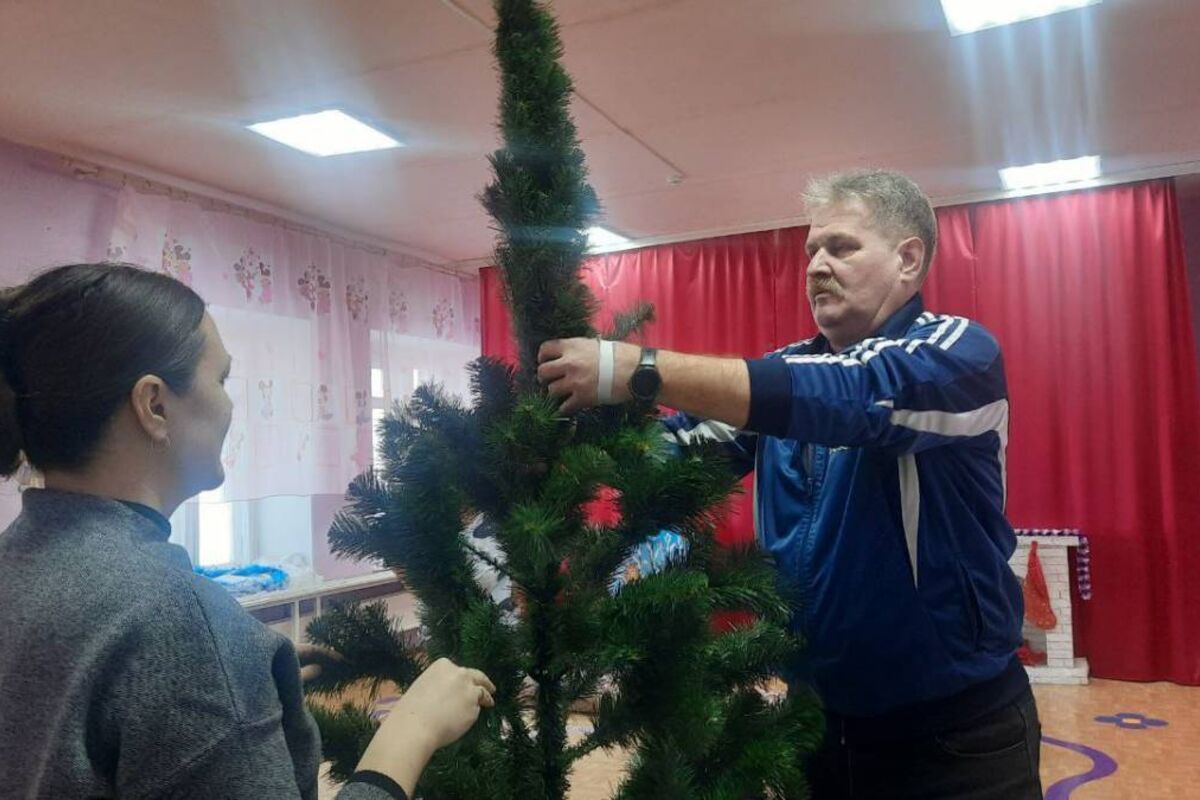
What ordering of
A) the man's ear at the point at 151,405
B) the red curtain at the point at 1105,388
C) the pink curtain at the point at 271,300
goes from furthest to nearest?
the red curtain at the point at 1105,388 < the pink curtain at the point at 271,300 < the man's ear at the point at 151,405

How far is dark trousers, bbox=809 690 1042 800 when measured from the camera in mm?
1164

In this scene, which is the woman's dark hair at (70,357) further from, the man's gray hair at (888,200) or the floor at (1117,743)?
the floor at (1117,743)

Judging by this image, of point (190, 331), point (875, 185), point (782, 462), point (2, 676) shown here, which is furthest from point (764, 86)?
point (2, 676)

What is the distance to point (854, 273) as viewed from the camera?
128 centimetres

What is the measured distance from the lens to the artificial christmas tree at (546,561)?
86cm

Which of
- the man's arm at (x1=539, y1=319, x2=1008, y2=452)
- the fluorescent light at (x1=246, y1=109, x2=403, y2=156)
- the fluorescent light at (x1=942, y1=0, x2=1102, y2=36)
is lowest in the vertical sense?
the man's arm at (x1=539, y1=319, x2=1008, y2=452)

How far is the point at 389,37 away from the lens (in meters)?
2.43

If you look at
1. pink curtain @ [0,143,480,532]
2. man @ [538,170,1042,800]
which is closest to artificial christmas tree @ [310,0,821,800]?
man @ [538,170,1042,800]

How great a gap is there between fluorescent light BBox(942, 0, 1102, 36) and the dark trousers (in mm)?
1923

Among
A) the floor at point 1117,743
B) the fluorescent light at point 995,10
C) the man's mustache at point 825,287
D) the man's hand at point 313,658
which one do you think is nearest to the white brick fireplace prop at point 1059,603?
the floor at point 1117,743

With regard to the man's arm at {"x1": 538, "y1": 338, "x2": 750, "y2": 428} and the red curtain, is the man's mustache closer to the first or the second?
the man's arm at {"x1": 538, "y1": 338, "x2": 750, "y2": 428}

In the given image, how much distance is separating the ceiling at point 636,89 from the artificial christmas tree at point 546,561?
1.22 metres

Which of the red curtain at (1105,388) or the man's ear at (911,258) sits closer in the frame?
the man's ear at (911,258)

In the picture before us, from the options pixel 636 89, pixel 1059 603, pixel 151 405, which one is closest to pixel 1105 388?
pixel 1059 603
